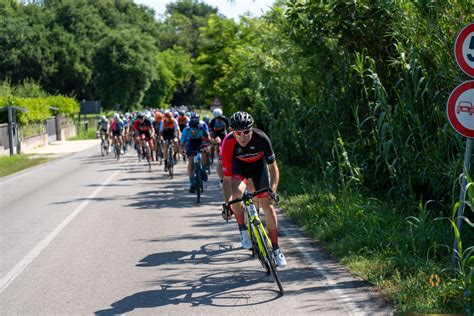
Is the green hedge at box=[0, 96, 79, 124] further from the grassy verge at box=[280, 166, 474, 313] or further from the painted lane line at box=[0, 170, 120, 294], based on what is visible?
the grassy verge at box=[280, 166, 474, 313]

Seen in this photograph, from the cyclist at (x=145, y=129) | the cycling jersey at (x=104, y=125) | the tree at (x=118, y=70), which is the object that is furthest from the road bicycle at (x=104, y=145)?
the tree at (x=118, y=70)

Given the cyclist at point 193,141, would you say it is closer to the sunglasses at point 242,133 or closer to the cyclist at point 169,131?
the cyclist at point 169,131

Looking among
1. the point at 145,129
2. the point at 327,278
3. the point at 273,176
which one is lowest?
the point at 327,278

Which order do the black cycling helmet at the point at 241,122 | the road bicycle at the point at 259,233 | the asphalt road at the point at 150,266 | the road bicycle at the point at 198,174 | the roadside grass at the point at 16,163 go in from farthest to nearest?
the roadside grass at the point at 16,163 < the road bicycle at the point at 198,174 < the black cycling helmet at the point at 241,122 < the road bicycle at the point at 259,233 < the asphalt road at the point at 150,266

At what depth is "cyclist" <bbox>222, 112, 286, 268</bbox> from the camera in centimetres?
770

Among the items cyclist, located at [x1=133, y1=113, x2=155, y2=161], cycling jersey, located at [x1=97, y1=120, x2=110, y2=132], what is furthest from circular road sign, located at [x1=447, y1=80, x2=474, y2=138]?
cycling jersey, located at [x1=97, y1=120, x2=110, y2=132]

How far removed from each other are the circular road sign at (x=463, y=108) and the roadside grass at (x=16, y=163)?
19.9 metres

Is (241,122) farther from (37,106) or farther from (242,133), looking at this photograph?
(37,106)

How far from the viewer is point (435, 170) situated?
970 centimetres

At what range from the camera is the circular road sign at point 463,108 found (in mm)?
6973

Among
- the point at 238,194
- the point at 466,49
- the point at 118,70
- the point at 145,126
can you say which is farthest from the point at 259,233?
the point at 118,70

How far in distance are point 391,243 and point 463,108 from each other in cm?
220

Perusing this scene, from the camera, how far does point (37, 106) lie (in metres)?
43.8

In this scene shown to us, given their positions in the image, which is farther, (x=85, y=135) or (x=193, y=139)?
(x=85, y=135)
